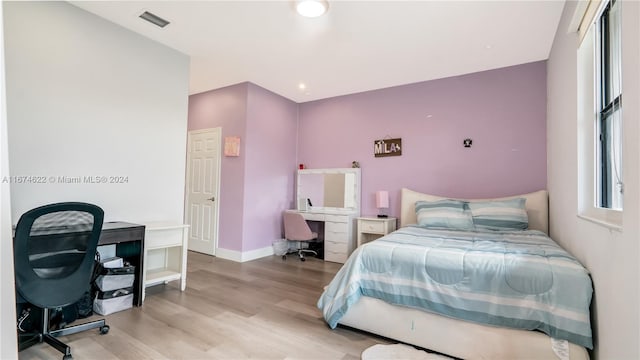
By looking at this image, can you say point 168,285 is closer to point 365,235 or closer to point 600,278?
point 365,235

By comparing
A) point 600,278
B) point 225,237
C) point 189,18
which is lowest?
point 225,237

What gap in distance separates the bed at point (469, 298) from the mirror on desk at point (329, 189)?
7.54 ft

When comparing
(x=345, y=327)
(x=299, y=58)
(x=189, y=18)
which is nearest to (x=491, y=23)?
(x=299, y=58)

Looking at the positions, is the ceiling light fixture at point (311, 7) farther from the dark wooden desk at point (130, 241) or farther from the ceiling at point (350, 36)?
the dark wooden desk at point (130, 241)

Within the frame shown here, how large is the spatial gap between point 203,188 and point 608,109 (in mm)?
4812

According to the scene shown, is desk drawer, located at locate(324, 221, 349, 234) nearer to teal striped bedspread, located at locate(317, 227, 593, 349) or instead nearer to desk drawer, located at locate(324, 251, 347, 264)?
desk drawer, located at locate(324, 251, 347, 264)

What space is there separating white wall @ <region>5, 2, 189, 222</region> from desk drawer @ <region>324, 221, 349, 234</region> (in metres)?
2.10

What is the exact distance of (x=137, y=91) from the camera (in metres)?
3.12

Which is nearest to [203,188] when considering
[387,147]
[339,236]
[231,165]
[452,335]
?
[231,165]

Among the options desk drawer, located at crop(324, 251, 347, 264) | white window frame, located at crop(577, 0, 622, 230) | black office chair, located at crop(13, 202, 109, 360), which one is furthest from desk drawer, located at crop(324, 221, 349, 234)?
black office chair, located at crop(13, 202, 109, 360)

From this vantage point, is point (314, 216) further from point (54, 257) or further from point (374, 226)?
point (54, 257)

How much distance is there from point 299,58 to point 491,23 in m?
2.02

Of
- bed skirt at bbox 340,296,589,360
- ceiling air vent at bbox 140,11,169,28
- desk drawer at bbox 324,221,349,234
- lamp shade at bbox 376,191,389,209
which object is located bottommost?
bed skirt at bbox 340,296,589,360

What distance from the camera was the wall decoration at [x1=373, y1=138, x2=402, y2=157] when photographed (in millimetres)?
4527
